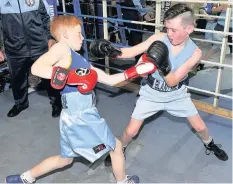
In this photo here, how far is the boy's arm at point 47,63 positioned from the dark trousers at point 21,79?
1315 mm

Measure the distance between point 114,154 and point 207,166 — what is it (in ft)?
2.57

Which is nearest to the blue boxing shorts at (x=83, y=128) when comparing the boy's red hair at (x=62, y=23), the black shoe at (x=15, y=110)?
the boy's red hair at (x=62, y=23)

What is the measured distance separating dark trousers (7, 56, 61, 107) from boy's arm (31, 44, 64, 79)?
1315mm

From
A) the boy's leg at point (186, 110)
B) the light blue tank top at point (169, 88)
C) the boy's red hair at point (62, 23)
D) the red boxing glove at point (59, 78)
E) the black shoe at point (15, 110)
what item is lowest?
the black shoe at point (15, 110)

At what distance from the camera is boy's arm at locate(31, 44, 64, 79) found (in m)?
1.40

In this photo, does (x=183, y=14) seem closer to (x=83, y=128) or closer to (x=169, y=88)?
(x=169, y=88)

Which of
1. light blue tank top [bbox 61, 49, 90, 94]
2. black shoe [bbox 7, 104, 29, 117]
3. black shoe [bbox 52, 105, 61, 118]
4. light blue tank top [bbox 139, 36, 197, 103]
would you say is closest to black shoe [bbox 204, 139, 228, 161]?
light blue tank top [bbox 139, 36, 197, 103]

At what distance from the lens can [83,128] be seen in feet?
5.06

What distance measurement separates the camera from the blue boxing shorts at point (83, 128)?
1543 mm

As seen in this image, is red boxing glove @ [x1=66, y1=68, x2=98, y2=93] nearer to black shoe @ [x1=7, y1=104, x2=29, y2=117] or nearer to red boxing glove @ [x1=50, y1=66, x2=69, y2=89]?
red boxing glove @ [x1=50, y1=66, x2=69, y2=89]

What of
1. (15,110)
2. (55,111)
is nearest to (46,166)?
(55,111)

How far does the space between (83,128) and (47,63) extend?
1.28 feet

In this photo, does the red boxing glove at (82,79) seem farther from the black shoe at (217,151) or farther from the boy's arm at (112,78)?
the black shoe at (217,151)

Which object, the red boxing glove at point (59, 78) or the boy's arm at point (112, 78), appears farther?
the boy's arm at point (112, 78)
